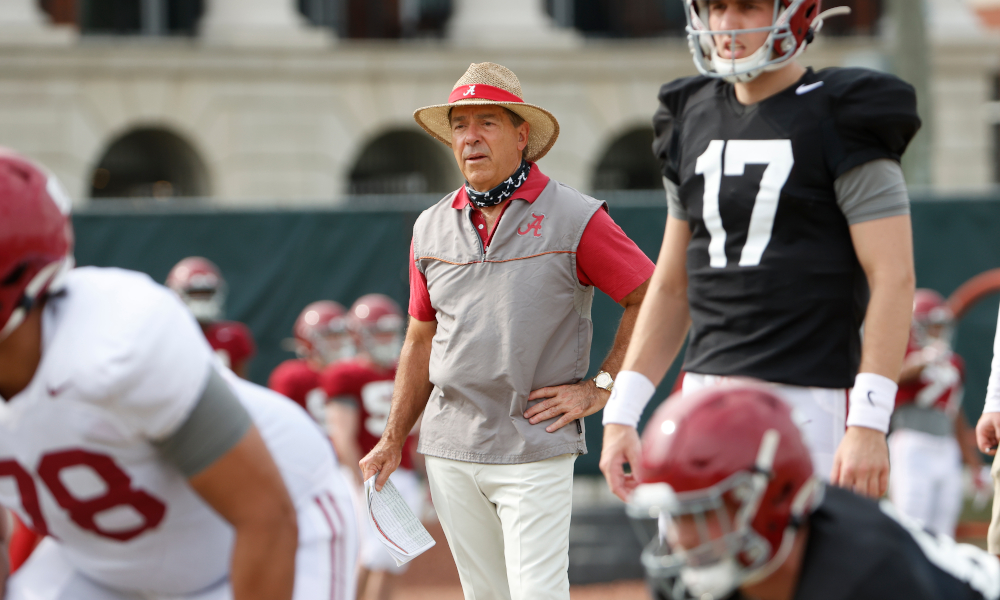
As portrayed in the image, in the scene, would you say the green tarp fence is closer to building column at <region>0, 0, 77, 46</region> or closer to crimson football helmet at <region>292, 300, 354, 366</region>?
crimson football helmet at <region>292, 300, 354, 366</region>

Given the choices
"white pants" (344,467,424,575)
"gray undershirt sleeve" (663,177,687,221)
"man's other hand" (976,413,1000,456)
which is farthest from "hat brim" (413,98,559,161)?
"white pants" (344,467,424,575)

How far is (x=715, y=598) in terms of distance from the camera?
209cm

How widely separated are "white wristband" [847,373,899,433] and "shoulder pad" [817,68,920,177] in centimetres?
52

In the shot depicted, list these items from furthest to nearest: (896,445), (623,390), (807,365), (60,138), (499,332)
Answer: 1. (60,138)
2. (896,445)
3. (499,332)
4. (623,390)
5. (807,365)

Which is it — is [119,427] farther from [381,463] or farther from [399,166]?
[399,166]

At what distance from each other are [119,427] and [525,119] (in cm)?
209

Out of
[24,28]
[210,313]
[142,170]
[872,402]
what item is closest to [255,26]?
[24,28]

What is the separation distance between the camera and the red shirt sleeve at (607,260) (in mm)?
3691

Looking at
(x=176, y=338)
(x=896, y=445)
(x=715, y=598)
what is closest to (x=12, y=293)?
(x=176, y=338)

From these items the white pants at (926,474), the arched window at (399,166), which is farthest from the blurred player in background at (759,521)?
the arched window at (399,166)

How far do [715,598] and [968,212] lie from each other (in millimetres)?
9650

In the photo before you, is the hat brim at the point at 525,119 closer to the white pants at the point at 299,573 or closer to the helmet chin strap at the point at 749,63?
the helmet chin strap at the point at 749,63

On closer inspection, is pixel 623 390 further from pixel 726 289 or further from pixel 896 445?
pixel 896 445

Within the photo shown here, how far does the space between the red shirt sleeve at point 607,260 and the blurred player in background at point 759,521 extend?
1587 mm
